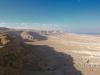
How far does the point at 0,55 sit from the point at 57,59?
11.2 meters

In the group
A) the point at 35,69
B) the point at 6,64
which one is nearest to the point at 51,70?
the point at 35,69

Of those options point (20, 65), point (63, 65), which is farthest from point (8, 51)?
point (63, 65)

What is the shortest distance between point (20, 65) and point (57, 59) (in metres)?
8.15

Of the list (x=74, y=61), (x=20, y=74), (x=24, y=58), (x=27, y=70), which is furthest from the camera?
(x=74, y=61)

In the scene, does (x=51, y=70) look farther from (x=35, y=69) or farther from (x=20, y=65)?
(x=20, y=65)

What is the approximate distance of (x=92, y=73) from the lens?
2380cm

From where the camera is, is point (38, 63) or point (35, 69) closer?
point (35, 69)

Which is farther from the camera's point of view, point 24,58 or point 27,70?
point 24,58

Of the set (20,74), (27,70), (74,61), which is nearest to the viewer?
(20,74)

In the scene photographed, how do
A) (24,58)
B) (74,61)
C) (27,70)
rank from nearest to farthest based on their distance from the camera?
(27,70), (24,58), (74,61)

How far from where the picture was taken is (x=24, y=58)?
2662 cm

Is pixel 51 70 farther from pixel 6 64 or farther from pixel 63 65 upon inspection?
pixel 6 64

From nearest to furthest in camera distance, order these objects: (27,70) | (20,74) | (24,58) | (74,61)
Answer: (20,74) < (27,70) < (24,58) < (74,61)

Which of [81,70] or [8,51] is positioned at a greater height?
[8,51]
